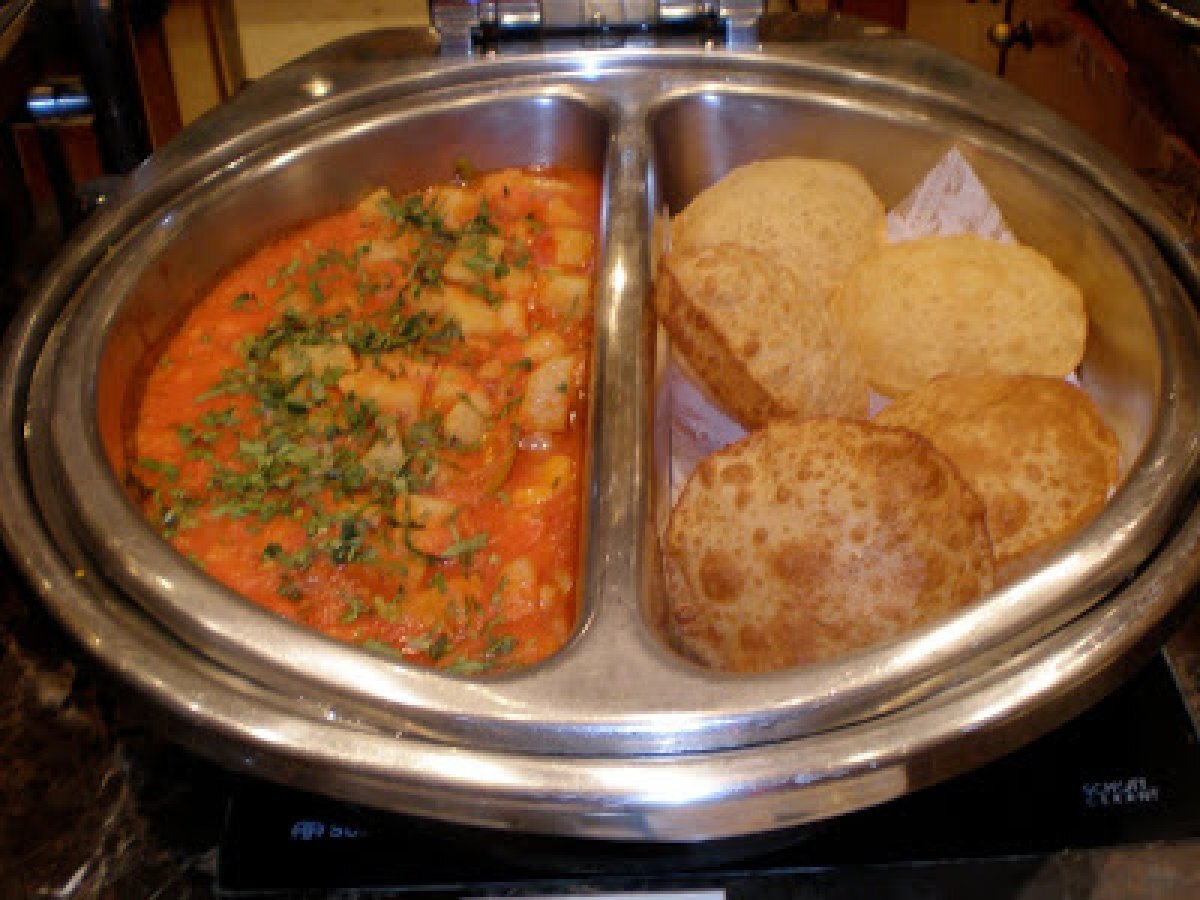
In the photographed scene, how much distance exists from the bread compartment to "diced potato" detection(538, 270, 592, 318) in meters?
0.15

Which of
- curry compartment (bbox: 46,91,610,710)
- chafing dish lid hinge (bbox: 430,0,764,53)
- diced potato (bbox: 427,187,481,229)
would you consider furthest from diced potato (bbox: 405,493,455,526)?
chafing dish lid hinge (bbox: 430,0,764,53)

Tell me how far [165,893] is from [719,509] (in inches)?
29.4

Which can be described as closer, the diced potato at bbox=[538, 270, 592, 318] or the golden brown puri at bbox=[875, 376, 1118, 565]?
the golden brown puri at bbox=[875, 376, 1118, 565]

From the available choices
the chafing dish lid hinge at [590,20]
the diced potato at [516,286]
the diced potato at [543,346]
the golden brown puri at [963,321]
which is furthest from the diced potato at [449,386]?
the chafing dish lid hinge at [590,20]

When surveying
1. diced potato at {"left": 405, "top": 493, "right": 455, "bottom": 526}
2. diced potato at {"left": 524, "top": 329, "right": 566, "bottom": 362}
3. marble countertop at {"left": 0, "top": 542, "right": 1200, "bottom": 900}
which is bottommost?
marble countertop at {"left": 0, "top": 542, "right": 1200, "bottom": 900}

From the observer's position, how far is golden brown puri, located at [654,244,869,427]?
1.58m

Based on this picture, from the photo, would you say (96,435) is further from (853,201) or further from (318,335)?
(853,201)

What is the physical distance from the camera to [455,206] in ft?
7.19

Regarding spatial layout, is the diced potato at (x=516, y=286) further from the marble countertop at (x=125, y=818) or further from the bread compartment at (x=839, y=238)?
the marble countertop at (x=125, y=818)

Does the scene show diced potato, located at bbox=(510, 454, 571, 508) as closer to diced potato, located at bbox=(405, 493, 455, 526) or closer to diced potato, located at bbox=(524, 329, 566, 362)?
diced potato, located at bbox=(405, 493, 455, 526)

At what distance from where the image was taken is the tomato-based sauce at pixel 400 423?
1529 mm

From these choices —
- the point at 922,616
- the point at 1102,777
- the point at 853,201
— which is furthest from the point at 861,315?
the point at 1102,777

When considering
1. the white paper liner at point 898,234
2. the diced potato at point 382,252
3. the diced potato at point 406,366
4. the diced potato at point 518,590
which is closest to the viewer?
the diced potato at point 518,590

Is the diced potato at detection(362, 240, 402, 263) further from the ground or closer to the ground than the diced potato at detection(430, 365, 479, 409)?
further from the ground
